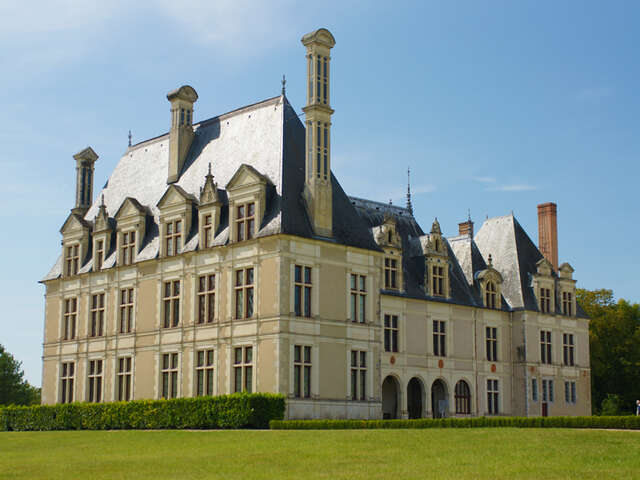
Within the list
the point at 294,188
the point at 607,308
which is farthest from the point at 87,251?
the point at 607,308

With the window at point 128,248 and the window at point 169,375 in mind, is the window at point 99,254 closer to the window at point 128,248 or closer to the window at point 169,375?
the window at point 128,248

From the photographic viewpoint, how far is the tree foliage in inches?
2429

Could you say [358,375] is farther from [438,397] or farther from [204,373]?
[438,397]

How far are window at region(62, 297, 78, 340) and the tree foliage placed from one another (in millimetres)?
35123

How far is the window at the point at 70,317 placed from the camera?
4669cm

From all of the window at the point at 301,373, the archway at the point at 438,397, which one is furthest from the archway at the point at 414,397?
the window at the point at 301,373

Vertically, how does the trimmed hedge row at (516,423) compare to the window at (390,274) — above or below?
below

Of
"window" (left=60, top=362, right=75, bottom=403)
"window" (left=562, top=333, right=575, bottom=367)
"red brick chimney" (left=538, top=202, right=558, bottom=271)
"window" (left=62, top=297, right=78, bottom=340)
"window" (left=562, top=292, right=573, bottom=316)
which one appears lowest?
"window" (left=60, top=362, right=75, bottom=403)

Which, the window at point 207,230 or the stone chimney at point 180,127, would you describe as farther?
the stone chimney at point 180,127

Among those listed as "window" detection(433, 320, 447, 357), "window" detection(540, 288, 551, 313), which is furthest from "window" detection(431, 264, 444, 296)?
"window" detection(540, 288, 551, 313)

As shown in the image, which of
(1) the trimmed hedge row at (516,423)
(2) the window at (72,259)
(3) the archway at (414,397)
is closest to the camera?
(1) the trimmed hedge row at (516,423)

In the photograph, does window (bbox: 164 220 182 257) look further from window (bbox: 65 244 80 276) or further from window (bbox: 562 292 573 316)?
window (bbox: 562 292 573 316)

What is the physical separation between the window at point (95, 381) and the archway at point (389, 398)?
14.4 meters

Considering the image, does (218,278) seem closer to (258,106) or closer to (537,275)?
(258,106)
